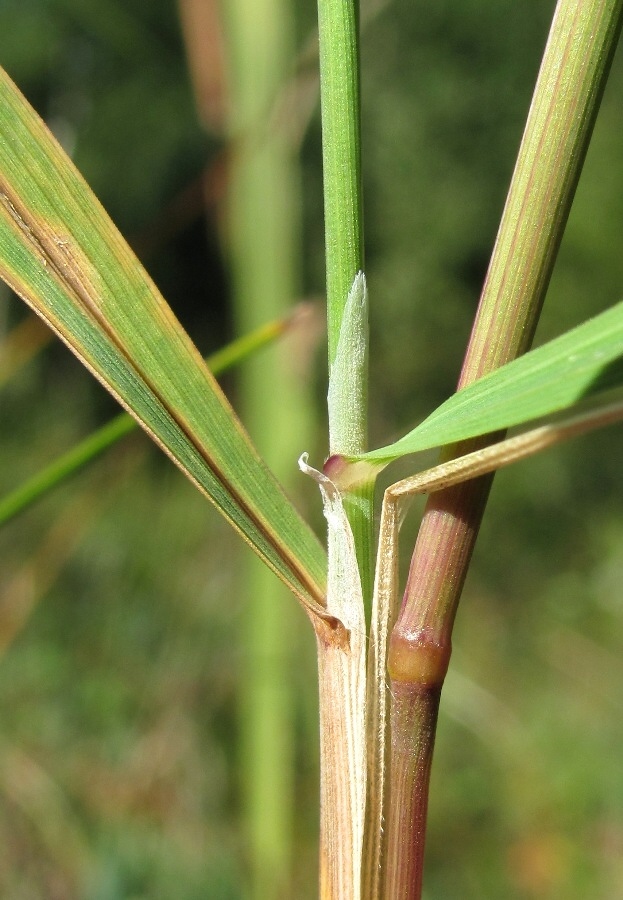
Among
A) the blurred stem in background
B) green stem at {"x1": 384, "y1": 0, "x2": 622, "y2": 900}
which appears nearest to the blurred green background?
the blurred stem in background

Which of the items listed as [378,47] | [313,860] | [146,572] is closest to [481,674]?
[313,860]

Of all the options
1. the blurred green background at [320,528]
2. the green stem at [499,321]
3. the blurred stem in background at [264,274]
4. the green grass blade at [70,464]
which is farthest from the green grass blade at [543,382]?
the blurred green background at [320,528]

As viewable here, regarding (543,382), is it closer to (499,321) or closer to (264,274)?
(499,321)

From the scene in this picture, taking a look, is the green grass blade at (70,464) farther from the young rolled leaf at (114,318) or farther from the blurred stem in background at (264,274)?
the blurred stem in background at (264,274)

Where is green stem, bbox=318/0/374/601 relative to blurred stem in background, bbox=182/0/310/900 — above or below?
below

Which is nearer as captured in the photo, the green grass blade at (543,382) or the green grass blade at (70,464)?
the green grass blade at (543,382)

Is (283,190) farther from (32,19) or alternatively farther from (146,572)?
(32,19)

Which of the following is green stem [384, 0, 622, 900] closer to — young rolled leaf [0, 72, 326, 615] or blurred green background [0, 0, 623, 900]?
young rolled leaf [0, 72, 326, 615]

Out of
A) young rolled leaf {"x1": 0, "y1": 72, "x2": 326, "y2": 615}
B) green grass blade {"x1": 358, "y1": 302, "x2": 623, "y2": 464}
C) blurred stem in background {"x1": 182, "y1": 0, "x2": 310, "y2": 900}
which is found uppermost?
blurred stem in background {"x1": 182, "y1": 0, "x2": 310, "y2": 900}
